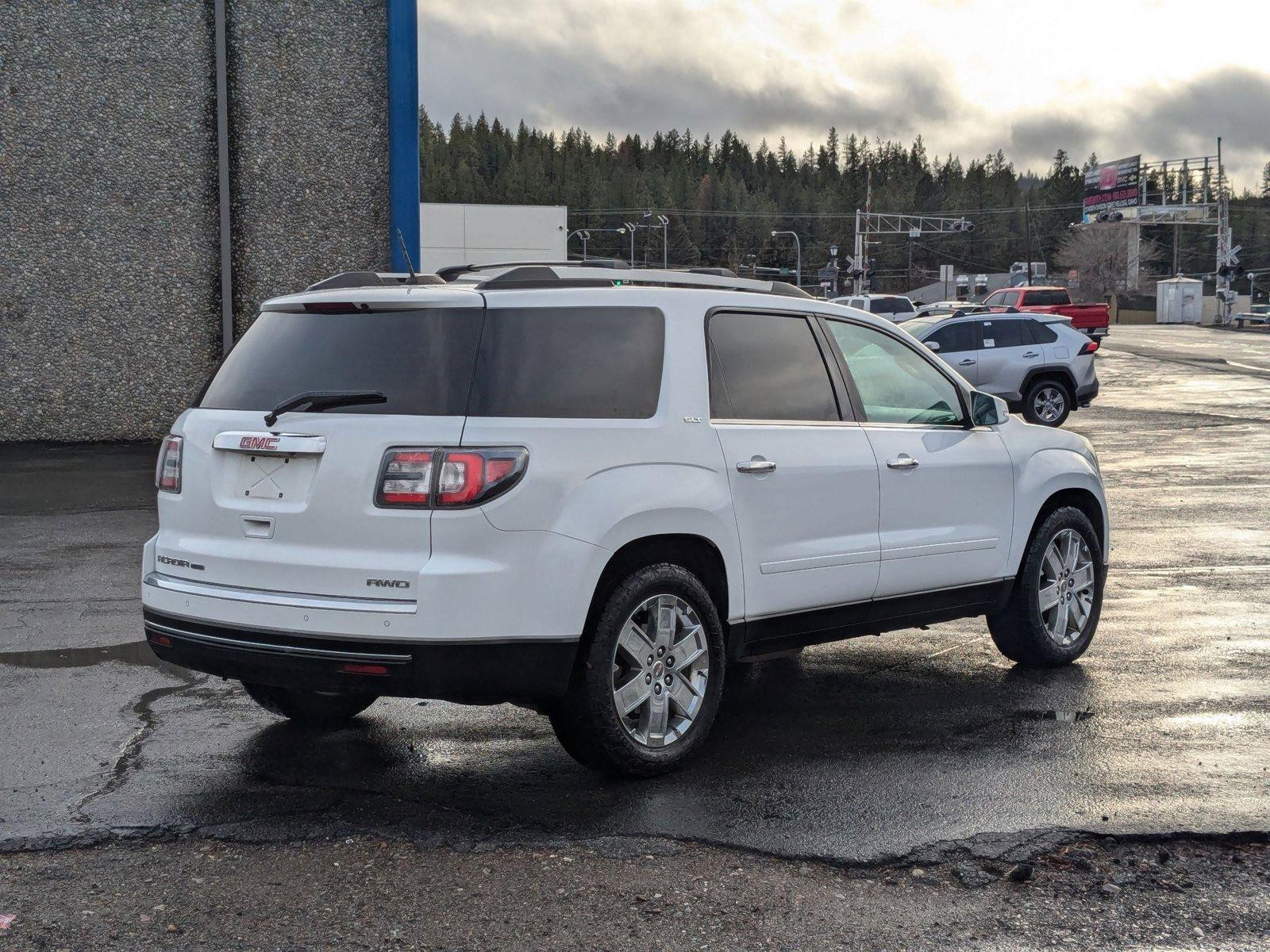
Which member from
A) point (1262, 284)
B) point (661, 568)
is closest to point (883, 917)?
point (661, 568)

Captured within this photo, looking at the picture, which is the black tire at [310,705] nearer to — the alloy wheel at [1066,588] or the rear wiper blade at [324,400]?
the rear wiper blade at [324,400]

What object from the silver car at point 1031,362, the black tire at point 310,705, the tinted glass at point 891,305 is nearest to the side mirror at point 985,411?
the black tire at point 310,705

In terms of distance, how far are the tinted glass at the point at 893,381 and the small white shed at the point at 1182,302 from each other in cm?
8824

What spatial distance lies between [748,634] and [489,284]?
5.44ft

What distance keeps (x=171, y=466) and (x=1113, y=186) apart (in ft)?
423

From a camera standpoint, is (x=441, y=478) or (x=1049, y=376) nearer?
(x=441, y=478)

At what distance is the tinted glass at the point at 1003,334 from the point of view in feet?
78.1

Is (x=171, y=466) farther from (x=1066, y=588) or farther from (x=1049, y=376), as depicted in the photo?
(x=1049, y=376)

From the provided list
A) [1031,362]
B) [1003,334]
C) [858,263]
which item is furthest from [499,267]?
[858,263]

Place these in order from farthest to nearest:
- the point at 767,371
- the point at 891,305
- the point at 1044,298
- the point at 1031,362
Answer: the point at 1044,298, the point at 891,305, the point at 1031,362, the point at 767,371

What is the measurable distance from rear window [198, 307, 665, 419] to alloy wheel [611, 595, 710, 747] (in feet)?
2.38

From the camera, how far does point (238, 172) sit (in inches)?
655

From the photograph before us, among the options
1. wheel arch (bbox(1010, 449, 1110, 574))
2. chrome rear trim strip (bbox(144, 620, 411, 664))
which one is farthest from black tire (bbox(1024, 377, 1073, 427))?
chrome rear trim strip (bbox(144, 620, 411, 664))

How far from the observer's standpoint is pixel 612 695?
195 inches
